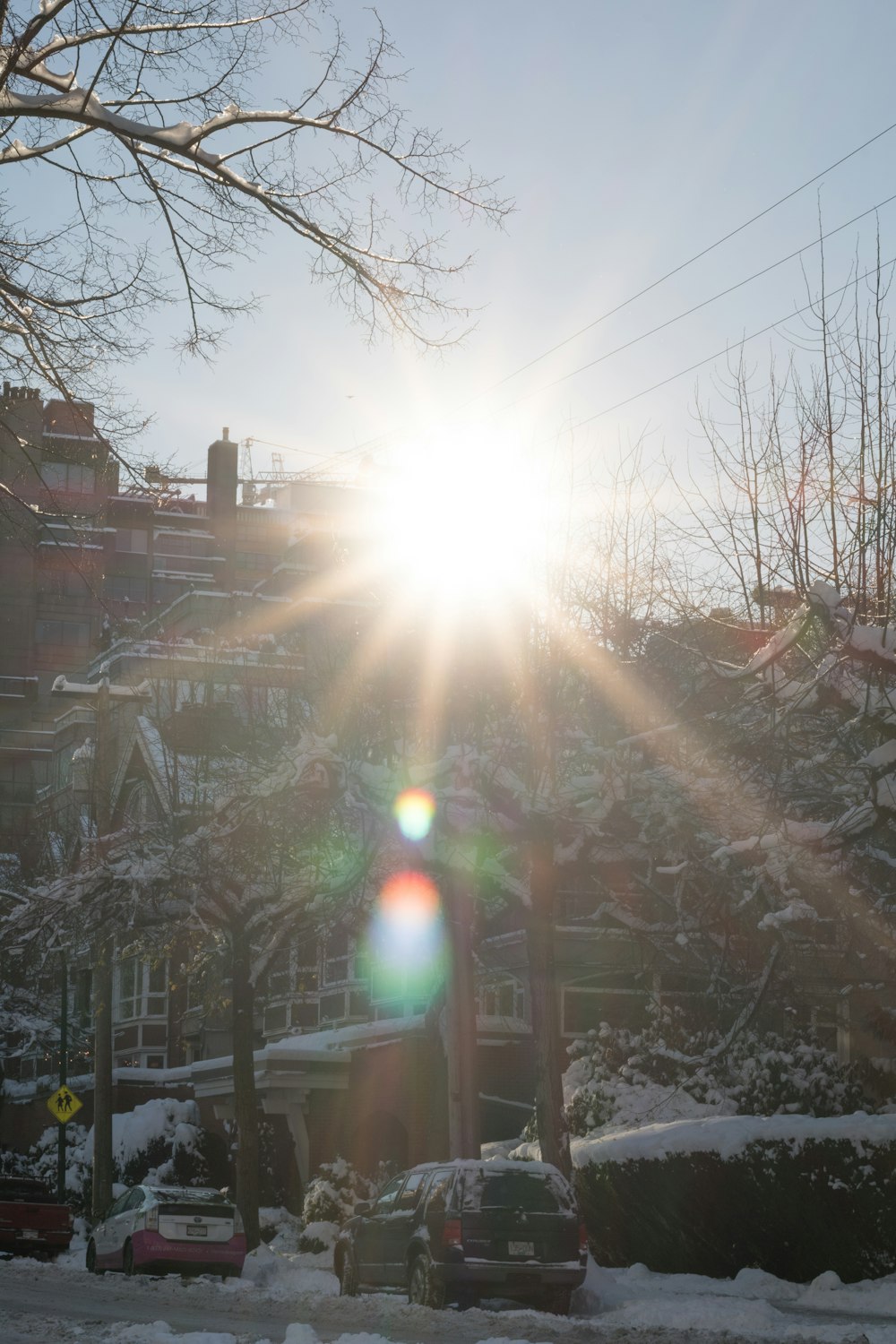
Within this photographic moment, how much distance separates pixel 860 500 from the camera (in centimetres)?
1441

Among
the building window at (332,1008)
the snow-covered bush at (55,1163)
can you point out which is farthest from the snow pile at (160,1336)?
the building window at (332,1008)

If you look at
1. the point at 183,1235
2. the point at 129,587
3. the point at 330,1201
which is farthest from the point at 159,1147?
the point at 129,587

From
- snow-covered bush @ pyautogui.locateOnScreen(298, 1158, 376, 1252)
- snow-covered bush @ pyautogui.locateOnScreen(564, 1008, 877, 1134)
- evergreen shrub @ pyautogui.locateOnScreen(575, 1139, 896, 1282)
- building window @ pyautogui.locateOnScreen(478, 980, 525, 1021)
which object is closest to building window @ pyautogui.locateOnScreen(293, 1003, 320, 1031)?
building window @ pyautogui.locateOnScreen(478, 980, 525, 1021)

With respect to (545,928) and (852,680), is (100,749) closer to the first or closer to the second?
(545,928)

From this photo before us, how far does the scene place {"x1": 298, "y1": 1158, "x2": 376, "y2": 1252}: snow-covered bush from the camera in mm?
27641

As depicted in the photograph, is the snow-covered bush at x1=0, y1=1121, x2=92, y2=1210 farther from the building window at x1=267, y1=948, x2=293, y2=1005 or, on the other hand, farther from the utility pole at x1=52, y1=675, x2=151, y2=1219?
the building window at x1=267, y1=948, x2=293, y2=1005

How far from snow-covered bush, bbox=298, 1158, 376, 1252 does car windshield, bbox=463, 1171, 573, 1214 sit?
10783mm

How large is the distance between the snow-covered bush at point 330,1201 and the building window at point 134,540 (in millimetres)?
73693

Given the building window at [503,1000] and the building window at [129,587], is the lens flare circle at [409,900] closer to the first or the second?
the building window at [503,1000]

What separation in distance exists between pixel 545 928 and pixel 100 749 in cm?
1434

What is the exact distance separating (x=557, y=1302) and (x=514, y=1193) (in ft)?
4.16

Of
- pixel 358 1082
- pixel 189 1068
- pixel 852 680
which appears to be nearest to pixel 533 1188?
pixel 852 680

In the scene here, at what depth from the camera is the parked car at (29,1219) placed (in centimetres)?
2866

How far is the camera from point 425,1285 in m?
17.0
